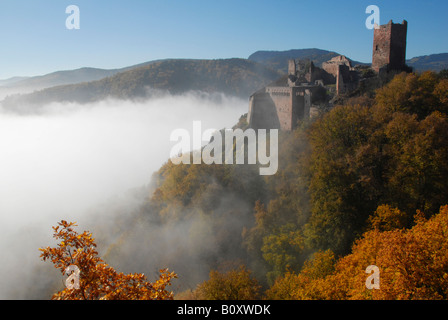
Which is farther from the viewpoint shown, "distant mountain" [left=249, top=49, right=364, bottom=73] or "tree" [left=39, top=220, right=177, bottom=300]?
"distant mountain" [left=249, top=49, right=364, bottom=73]

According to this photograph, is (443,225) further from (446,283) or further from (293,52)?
(293,52)

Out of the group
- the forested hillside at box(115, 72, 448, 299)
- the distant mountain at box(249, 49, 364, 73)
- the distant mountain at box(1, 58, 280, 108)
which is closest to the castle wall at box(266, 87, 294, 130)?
the forested hillside at box(115, 72, 448, 299)

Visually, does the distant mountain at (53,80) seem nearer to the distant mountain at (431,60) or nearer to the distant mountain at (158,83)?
the distant mountain at (158,83)

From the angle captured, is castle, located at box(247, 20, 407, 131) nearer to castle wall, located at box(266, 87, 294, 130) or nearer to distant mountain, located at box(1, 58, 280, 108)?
castle wall, located at box(266, 87, 294, 130)

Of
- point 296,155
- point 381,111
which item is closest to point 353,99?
point 381,111

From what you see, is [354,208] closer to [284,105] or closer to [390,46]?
[284,105]

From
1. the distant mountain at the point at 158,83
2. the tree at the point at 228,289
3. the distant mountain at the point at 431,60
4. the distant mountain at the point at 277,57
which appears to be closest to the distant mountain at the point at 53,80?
the distant mountain at the point at 158,83
